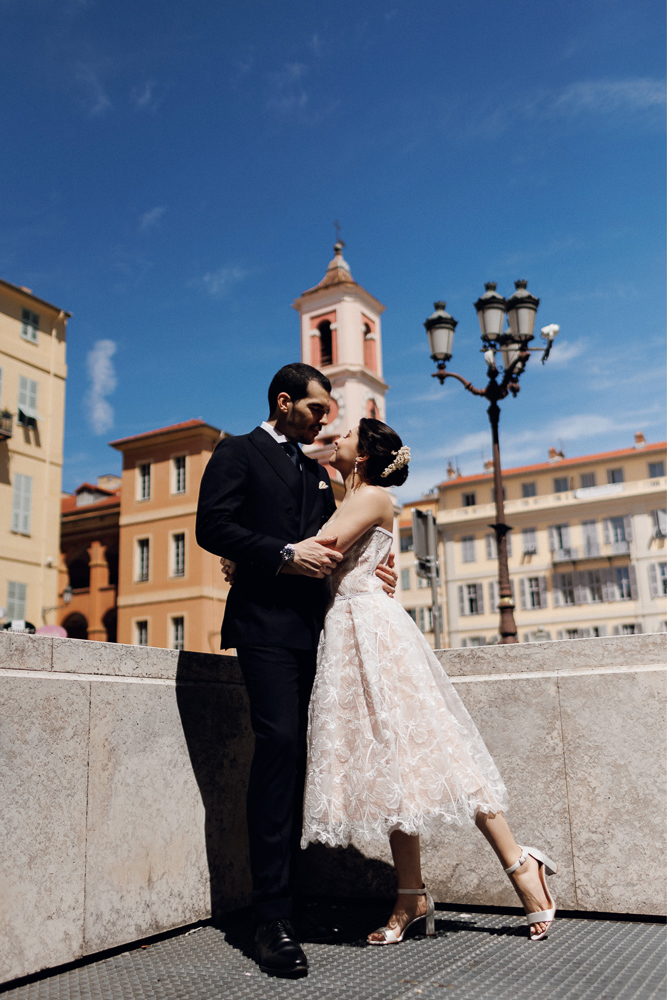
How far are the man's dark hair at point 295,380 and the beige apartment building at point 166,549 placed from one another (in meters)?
32.9

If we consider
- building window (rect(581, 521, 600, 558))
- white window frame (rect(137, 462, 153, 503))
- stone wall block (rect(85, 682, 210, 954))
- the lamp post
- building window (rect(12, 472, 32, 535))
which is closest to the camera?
stone wall block (rect(85, 682, 210, 954))

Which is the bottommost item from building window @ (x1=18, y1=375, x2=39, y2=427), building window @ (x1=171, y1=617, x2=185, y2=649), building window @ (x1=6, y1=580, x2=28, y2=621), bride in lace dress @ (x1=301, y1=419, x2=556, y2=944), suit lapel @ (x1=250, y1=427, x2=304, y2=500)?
bride in lace dress @ (x1=301, y1=419, x2=556, y2=944)

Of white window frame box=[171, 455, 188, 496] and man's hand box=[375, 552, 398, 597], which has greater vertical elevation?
white window frame box=[171, 455, 188, 496]

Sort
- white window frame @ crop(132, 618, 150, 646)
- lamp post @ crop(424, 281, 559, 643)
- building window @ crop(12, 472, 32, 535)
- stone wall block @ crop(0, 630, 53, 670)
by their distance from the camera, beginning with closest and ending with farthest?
stone wall block @ crop(0, 630, 53, 670)
lamp post @ crop(424, 281, 559, 643)
building window @ crop(12, 472, 32, 535)
white window frame @ crop(132, 618, 150, 646)

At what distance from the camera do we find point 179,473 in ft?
126

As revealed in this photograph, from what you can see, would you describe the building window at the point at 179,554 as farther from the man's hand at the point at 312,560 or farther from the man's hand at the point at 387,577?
the man's hand at the point at 312,560

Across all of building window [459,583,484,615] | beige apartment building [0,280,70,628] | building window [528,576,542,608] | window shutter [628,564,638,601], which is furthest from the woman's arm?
building window [459,583,484,615]

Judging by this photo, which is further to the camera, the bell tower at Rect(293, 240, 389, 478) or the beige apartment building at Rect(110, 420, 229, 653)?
the bell tower at Rect(293, 240, 389, 478)

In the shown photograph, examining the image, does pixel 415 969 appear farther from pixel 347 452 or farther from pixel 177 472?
pixel 177 472

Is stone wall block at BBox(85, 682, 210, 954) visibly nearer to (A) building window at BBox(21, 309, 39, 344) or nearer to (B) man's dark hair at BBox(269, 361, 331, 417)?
(B) man's dark hair at BBox(269, 361, 331, 417)

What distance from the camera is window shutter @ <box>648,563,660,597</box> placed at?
2087 inches

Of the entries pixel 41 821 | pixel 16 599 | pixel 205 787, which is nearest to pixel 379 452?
pixel 205 787

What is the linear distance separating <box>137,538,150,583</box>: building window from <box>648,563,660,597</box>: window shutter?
107ft

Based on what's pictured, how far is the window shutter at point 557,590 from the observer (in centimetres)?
5578
